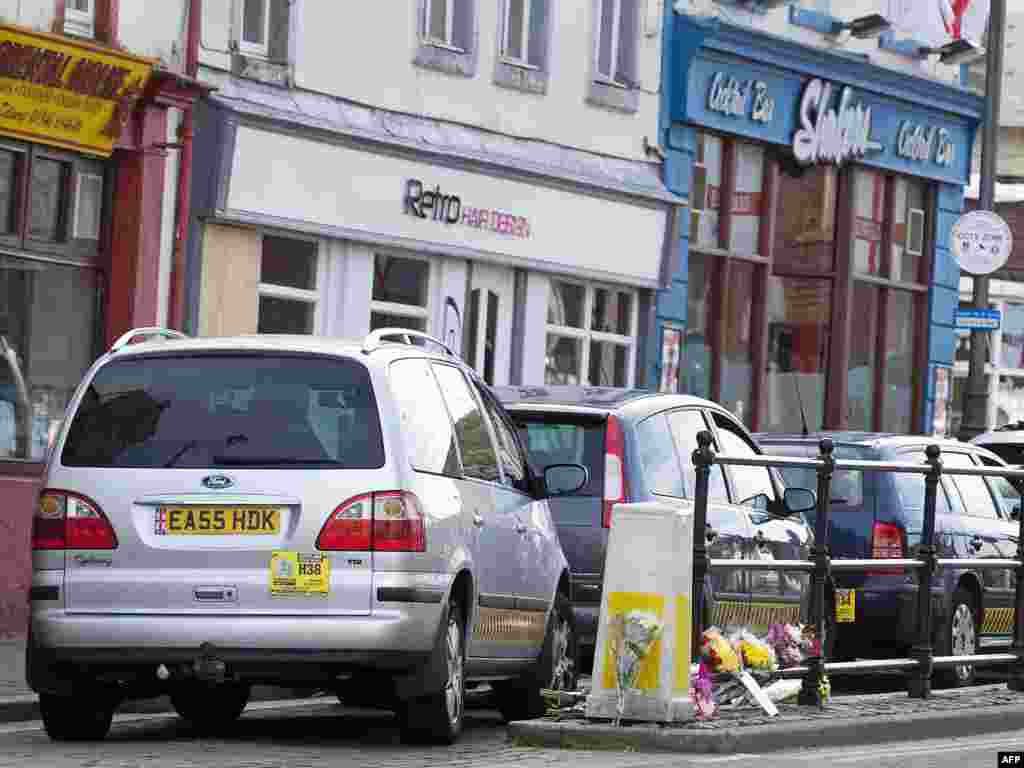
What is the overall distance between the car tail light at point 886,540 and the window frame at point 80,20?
7.08 metres

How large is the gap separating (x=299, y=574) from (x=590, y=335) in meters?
17.5

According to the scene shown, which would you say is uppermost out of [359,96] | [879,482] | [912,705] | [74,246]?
[359,96]

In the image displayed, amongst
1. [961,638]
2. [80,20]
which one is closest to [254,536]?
[961,638]

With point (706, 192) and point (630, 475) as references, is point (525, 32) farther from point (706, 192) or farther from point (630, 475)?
point (630, 475)

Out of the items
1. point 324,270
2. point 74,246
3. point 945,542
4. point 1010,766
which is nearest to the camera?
point 1010,766

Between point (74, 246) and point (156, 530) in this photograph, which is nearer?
point (156, 530)

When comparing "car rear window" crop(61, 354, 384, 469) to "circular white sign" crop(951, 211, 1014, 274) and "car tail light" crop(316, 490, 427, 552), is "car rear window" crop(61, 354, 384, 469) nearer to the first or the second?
"car tail light" crop(316, 490, 427, 552)

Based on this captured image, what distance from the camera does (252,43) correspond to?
2359 centimetres

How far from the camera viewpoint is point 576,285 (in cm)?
2873

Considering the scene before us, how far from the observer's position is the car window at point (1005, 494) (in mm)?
17266

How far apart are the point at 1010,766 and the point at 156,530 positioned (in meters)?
3.58

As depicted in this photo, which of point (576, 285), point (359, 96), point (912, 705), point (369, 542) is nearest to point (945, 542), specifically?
point (912, 705)

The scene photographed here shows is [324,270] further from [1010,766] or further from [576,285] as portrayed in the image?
[1010,766]

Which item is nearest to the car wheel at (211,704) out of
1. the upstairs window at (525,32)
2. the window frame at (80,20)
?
the window frame at (80,20)
